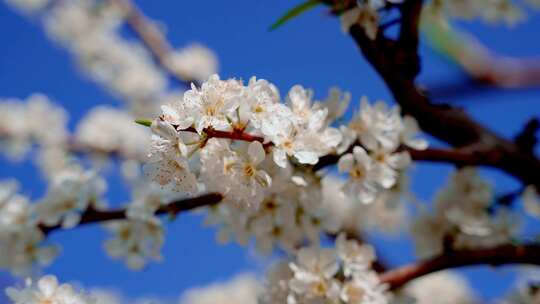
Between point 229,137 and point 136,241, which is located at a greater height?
point 136,241

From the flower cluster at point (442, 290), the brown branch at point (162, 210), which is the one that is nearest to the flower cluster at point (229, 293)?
the flower cluster at point (442, 290)

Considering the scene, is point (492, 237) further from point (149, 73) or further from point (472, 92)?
point (149, 73)

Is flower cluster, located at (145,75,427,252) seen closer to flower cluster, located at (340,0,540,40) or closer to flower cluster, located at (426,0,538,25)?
flower cluster, located at (340,0,540,40)

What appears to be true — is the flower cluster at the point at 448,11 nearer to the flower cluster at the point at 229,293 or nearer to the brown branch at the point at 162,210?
the brown branch at the point at 162,210

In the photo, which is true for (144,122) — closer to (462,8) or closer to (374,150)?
(374,150)

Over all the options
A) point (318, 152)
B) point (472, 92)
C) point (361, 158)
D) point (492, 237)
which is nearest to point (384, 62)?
point (361, 158)

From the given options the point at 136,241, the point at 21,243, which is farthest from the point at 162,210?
the point at 21,243

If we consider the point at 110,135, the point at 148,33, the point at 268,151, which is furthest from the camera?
the point at 110,135

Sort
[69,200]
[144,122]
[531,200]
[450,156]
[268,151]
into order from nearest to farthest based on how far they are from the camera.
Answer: [144,122], [268,151], [450,156], [69,200], [531,200]
